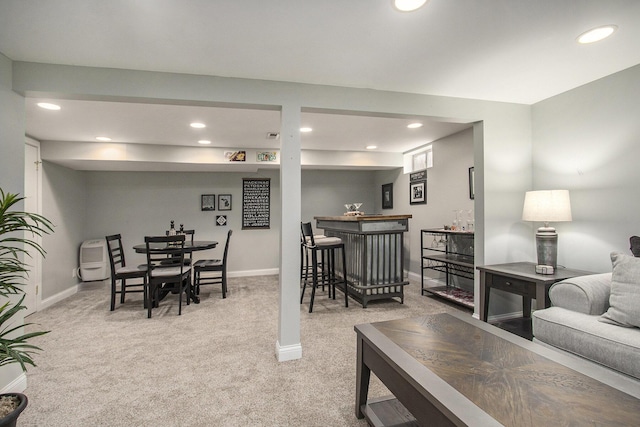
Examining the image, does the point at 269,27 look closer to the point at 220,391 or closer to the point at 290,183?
the point at 290,183

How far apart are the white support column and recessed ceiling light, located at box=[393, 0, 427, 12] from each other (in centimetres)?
111

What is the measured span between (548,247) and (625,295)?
1.00m

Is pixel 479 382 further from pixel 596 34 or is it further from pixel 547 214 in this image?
pixel 596 34

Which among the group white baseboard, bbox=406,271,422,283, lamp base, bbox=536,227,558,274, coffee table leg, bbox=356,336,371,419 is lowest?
white baseboard, bbox=406,271,422,283

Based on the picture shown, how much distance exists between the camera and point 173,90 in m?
2.26

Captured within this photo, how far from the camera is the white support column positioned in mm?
2389

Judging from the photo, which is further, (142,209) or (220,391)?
(142,209)

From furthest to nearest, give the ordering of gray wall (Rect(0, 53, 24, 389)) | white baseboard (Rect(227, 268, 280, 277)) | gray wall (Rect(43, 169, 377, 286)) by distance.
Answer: white baseboard (Rect(227, 268, 280, 277)), gray wall (Rect(43, 169, 377, 286)), gray wall (Rect(0, 53, 24, 389))

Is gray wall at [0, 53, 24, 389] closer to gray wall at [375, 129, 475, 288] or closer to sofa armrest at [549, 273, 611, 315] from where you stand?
sofa armrest at [549, 273, 611, 315]

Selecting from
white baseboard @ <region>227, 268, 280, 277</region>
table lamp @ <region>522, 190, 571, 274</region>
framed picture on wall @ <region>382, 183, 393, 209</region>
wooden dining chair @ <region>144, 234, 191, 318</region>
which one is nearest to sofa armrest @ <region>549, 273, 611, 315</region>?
table lamp @ <region>522, 190, 571, 274</region>

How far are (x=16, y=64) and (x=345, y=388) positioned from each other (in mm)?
3102

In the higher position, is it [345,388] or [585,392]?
[585,392]

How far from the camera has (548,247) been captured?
8.50ft

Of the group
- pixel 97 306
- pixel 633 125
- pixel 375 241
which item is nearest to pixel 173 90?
pixel 375 241
